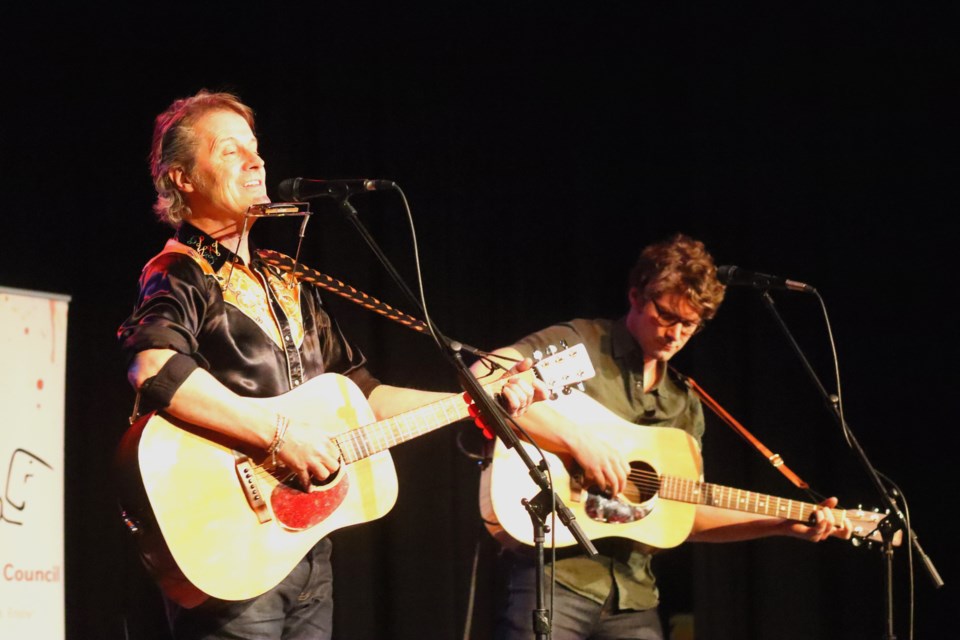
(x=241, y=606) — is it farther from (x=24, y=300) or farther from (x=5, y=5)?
(x=5, y=5)

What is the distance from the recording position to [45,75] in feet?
13.6

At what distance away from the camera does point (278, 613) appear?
281 cm

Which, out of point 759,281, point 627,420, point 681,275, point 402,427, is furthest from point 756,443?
point 402,427

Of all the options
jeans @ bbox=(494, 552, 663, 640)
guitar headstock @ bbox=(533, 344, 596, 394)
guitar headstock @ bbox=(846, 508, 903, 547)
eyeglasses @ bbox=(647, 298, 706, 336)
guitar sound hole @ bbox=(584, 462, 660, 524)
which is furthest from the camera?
guitar headstock @ bbox=(846, 508, 903, 547)

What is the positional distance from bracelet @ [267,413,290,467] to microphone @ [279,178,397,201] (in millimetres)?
580

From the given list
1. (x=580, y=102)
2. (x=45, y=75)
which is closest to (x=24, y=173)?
(x=45, y=75)

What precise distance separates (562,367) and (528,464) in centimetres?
60

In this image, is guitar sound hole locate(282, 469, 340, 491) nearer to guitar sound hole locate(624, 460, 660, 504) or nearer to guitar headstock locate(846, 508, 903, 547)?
guitar sound hole locate(624, 460, 660, 504)

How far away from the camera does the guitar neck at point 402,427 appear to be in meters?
3.03

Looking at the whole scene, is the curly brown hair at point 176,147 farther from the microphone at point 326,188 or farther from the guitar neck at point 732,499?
the guitar neck at point 732,499

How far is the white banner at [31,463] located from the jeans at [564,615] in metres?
1.55

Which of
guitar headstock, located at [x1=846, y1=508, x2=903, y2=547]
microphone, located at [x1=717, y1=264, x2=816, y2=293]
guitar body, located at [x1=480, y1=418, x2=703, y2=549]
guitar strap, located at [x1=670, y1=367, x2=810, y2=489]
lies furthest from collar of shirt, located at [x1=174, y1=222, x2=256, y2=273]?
guitar headstock, located at [x1=846, y1=508, x2=903, y2=547]

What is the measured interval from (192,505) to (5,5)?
2.43 metres

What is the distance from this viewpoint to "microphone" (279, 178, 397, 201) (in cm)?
275
